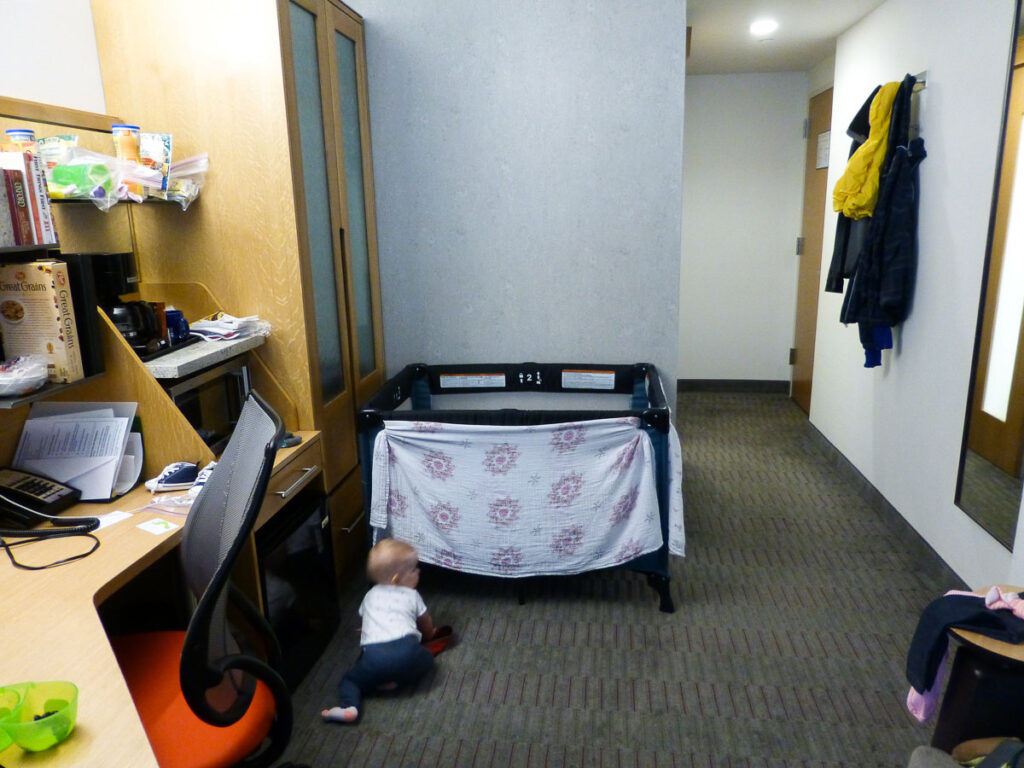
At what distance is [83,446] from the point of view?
1915 mm

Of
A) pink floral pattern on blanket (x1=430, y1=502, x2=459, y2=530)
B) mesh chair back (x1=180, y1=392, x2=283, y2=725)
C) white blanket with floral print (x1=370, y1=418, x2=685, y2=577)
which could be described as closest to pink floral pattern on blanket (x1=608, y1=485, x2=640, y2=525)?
white blanket with floral print (x1=370, y1=418, x2=685, y2=577)

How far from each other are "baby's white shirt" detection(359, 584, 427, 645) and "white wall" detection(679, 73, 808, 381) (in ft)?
12.3

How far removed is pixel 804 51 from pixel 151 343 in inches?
160

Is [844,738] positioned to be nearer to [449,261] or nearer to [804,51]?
[449,261]

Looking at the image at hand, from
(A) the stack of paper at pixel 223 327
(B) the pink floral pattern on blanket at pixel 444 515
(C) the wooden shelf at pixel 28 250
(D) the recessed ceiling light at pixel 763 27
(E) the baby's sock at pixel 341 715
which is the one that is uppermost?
(D) the recessed ceiling light at pixel 763 27

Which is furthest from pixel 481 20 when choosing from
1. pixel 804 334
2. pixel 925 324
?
pixel 804 334

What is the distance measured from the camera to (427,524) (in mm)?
2457

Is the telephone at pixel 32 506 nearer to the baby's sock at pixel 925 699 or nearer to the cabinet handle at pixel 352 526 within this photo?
the cabinet handle at pixel 352 526

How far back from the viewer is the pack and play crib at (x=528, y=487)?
91.8 inches

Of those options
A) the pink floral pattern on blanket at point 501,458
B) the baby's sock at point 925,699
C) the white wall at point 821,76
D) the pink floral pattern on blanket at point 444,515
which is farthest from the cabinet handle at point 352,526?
the white wall at point 821,76

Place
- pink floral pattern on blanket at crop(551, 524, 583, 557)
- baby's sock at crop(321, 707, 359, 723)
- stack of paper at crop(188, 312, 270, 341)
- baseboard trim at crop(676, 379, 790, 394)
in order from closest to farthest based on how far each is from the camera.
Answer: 1. baby's sock at crop(321, 707, 359, 723)
2. stack of paper at crop(188, 312, 270, 341)
3. pink floral pattern on blanket at crop(551, 524, 583, 557)
4. baseboard trim at crop(676, 379, 790, 394)

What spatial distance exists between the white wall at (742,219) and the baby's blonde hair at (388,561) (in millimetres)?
3690

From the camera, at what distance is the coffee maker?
1946 millimetres

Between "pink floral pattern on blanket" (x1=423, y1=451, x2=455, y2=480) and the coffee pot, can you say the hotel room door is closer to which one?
"pink floral pattern on blanket" (x1=423, y1=451, x2=455, y2=480)
